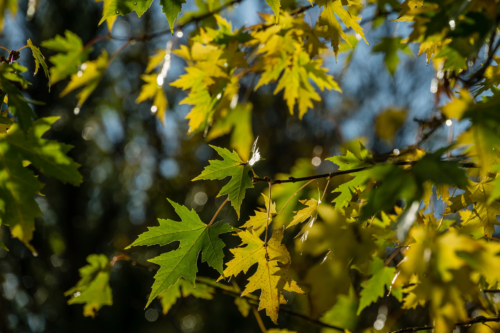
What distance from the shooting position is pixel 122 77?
559 cm

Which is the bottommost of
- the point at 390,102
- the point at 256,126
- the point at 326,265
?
the point at 256,126

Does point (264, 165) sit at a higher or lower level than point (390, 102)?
lower

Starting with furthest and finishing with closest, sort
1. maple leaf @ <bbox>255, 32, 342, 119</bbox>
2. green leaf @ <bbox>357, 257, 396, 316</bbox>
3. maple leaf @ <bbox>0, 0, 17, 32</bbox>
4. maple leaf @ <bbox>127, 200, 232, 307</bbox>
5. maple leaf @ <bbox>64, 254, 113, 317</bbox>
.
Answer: maple leaf @ <bbox>64, 254, 113, 317</bbox> → maple leaf @ <bbox>255, 32, 342, 119</bbox> → green leaf @ <bbox>357, 257, 396, 316</bbox> → maple leaf @ <bbox>127, 200, 232, 307</bbox> → maple leaf @ <bbox>0, 0, 17, 32</bbox>

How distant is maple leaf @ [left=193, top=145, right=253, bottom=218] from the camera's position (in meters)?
0.84

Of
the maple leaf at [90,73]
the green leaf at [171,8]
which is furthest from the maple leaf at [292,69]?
the maple leaf at [90,73]

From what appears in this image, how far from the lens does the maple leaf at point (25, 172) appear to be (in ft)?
2.45

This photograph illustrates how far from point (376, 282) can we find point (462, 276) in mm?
634

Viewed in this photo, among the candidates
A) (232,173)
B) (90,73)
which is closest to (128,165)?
(90,73)

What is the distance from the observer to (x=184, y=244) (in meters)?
0.89

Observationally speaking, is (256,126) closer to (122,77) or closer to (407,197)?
(122,77)

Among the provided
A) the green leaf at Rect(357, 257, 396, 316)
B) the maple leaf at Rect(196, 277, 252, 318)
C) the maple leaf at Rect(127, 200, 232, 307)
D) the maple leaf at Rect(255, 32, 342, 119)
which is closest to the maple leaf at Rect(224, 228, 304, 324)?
the maple leaf at Rect(127, 200, 232, 307)

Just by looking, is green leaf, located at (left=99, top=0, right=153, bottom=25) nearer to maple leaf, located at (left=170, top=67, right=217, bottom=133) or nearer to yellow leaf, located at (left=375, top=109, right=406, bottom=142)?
maple leaf, located at (left=170, top=67, right=217, bottom=133)

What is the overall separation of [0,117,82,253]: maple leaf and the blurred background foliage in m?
3.16

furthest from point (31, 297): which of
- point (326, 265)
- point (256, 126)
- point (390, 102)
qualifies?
point (390, 102)
